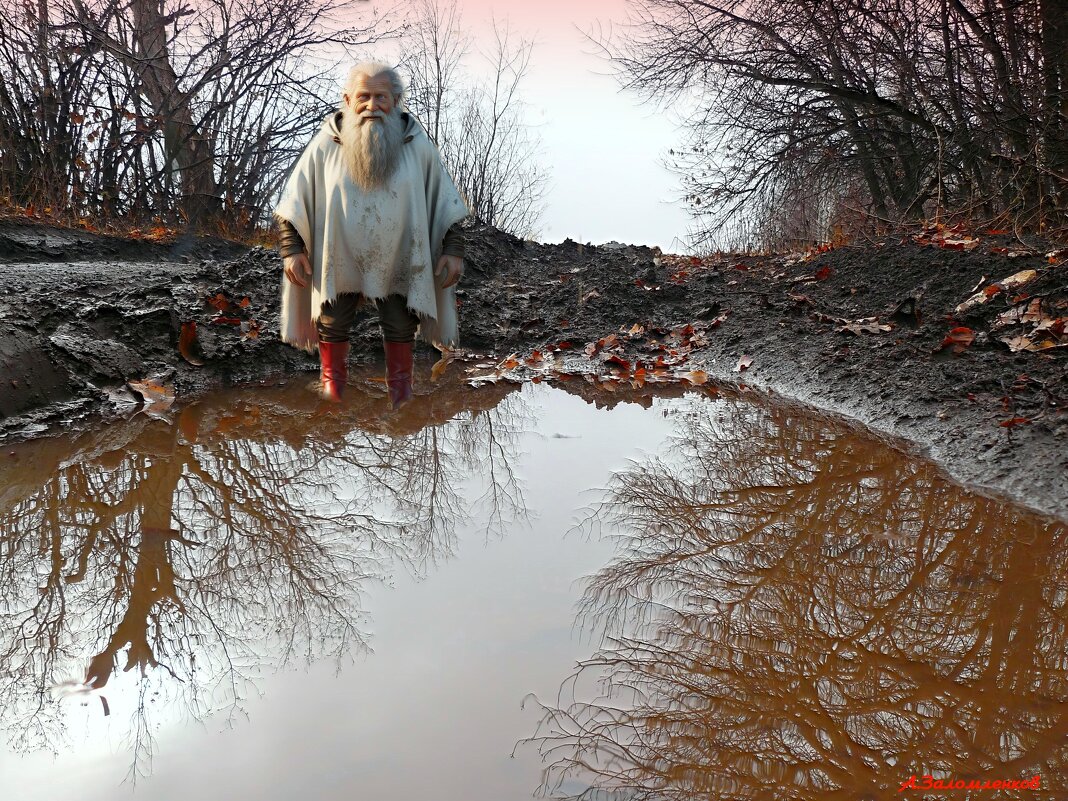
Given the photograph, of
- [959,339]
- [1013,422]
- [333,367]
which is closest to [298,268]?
[333,367]

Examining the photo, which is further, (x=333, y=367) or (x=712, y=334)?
(x=712, y=334)

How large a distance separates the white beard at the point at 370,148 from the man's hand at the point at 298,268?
0.50 m

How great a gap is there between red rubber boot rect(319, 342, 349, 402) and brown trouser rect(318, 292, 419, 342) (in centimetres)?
5

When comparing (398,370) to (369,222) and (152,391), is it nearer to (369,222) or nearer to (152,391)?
(369,222)

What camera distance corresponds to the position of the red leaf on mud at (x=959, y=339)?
4.62 metres

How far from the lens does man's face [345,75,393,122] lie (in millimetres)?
4020

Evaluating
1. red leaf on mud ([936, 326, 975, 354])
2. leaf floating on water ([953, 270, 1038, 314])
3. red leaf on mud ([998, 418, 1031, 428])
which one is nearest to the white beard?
red leaf on mud ([998, 418, 1031, 428])

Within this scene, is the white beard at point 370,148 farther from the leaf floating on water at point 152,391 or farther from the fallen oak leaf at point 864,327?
the fallen oak leaf at point 864,327

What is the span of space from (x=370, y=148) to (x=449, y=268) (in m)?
0.75

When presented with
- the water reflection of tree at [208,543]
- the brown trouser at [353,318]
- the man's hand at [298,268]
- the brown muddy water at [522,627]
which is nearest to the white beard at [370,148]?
the man's hand at [298,268]

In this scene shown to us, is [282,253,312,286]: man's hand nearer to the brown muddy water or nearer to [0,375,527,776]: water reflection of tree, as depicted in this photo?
[0,375,527,776]: water reflection of tree

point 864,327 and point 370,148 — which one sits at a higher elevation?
point 370,148

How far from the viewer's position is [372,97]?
4027 millimetres

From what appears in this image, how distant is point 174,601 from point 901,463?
2944 millimetres
